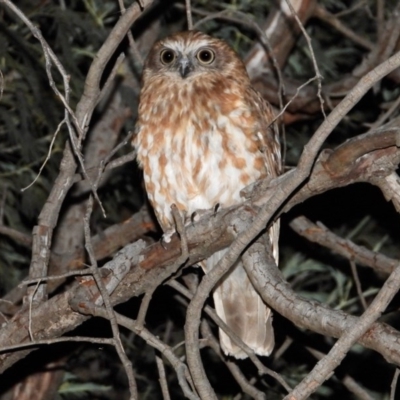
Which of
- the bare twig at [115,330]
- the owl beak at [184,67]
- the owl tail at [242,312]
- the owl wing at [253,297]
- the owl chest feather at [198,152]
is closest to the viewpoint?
the bare twig at [115,330]

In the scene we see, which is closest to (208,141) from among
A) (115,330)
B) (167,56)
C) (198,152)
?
(198,152)

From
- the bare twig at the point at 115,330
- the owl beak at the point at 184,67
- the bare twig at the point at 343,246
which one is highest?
the owl beak at the point at 184,67

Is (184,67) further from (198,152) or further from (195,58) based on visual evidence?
(198,152)

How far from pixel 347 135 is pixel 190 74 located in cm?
155

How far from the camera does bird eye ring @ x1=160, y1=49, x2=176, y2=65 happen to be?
4.44 metres

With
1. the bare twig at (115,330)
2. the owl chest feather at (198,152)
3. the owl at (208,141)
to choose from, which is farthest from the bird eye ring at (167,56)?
the bare twig at (115,330)

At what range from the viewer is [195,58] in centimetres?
441

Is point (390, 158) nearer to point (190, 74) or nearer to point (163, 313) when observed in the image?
point (190, 74)

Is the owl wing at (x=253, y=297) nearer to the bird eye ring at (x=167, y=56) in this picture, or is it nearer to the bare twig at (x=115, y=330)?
the bird eye ring at (x=167, y=56)

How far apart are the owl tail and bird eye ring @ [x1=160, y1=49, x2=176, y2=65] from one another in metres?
0.97

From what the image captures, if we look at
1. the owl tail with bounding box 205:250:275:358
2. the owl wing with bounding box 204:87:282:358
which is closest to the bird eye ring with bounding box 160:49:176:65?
the owl wing with bounding box 204:87:282:358

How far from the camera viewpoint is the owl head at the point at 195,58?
172 inches

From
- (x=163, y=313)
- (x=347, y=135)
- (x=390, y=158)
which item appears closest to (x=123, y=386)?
(x=163, y=313)

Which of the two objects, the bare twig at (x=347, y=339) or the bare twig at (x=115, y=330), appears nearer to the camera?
the bare twig at (x=347, y=339)
